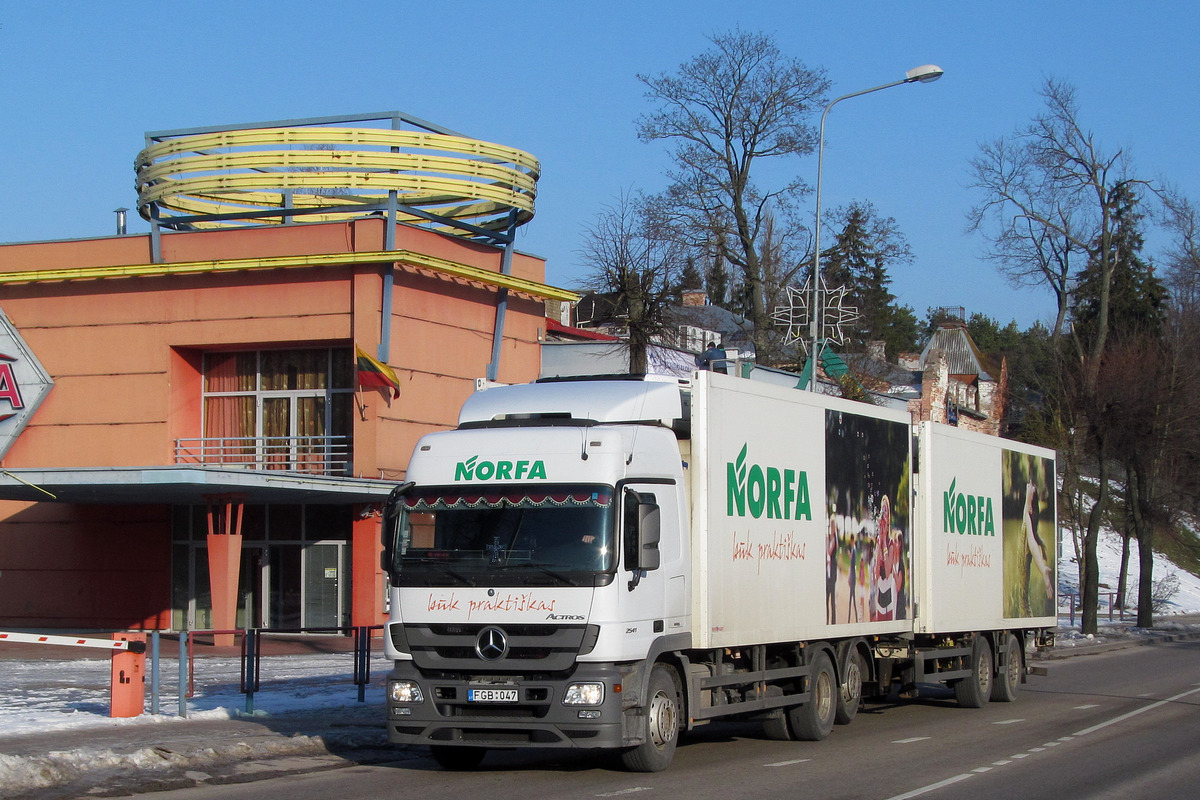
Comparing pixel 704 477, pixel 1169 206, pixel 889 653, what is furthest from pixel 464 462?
pixel 1169 206

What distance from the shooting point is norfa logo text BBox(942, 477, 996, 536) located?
1725 cm

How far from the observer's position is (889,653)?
15.7 meters

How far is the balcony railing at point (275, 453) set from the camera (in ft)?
102

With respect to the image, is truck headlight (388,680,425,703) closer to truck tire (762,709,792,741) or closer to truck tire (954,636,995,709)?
truck tire (762,709,792,741)

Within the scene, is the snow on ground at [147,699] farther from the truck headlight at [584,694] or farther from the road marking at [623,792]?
the road marking at [623,792]

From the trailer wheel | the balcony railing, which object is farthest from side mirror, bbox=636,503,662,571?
the balcony railing

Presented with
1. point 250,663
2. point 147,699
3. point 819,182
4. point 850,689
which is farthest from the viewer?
point 819,182

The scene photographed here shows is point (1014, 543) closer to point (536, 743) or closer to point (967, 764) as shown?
point (967, 764)

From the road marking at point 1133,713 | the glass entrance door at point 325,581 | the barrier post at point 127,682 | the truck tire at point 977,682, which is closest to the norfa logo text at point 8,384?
the glass entrance door at point 325,581

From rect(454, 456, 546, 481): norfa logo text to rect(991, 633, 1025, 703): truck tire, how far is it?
33.9 feet

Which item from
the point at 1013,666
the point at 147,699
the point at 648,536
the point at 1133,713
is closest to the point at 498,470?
the point at 648,536

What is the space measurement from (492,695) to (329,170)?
21.4 meters

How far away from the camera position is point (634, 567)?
35.8 feet

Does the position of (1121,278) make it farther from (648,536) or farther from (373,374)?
(648,536)
